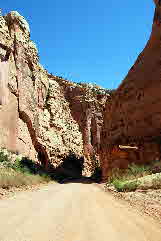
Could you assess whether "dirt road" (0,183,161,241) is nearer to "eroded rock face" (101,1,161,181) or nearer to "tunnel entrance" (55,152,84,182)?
"eroded rock face" (101,1,161,181)

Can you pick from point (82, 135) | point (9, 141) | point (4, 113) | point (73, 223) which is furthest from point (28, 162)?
point (82, 135)

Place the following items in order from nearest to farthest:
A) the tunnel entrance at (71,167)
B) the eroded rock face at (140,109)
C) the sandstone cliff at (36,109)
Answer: the eroded rock face at (140,109) < the sandstone cliff at (36,109) < the tunnel entrance at (71,167)

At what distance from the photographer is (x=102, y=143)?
35188 millimetres

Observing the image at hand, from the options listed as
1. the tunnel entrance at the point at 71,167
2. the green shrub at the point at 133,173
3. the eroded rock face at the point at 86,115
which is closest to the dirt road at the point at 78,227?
the green shrub at the point at 133,173

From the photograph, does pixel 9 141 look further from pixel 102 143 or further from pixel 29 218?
pixel 29 218

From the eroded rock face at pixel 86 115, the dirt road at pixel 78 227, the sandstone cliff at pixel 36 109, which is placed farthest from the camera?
the eroded rock face at pixel 86 115

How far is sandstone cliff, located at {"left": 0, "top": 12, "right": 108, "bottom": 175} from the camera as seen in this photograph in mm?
28781

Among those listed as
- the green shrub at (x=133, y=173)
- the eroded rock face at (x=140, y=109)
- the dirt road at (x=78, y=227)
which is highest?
the eroded rock face at (x=140, y=109)

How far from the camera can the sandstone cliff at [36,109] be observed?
28.8 meters

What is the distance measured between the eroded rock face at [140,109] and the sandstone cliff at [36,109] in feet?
29.9

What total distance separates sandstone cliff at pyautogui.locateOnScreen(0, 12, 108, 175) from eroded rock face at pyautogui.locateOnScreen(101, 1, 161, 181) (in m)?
9.12

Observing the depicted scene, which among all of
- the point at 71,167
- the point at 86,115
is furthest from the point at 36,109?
the point at 86,115

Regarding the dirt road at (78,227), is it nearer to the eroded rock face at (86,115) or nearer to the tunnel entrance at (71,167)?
the tunnel entrance at (71,167)

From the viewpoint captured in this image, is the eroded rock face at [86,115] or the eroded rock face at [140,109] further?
the eroded rock face at [86,115]
